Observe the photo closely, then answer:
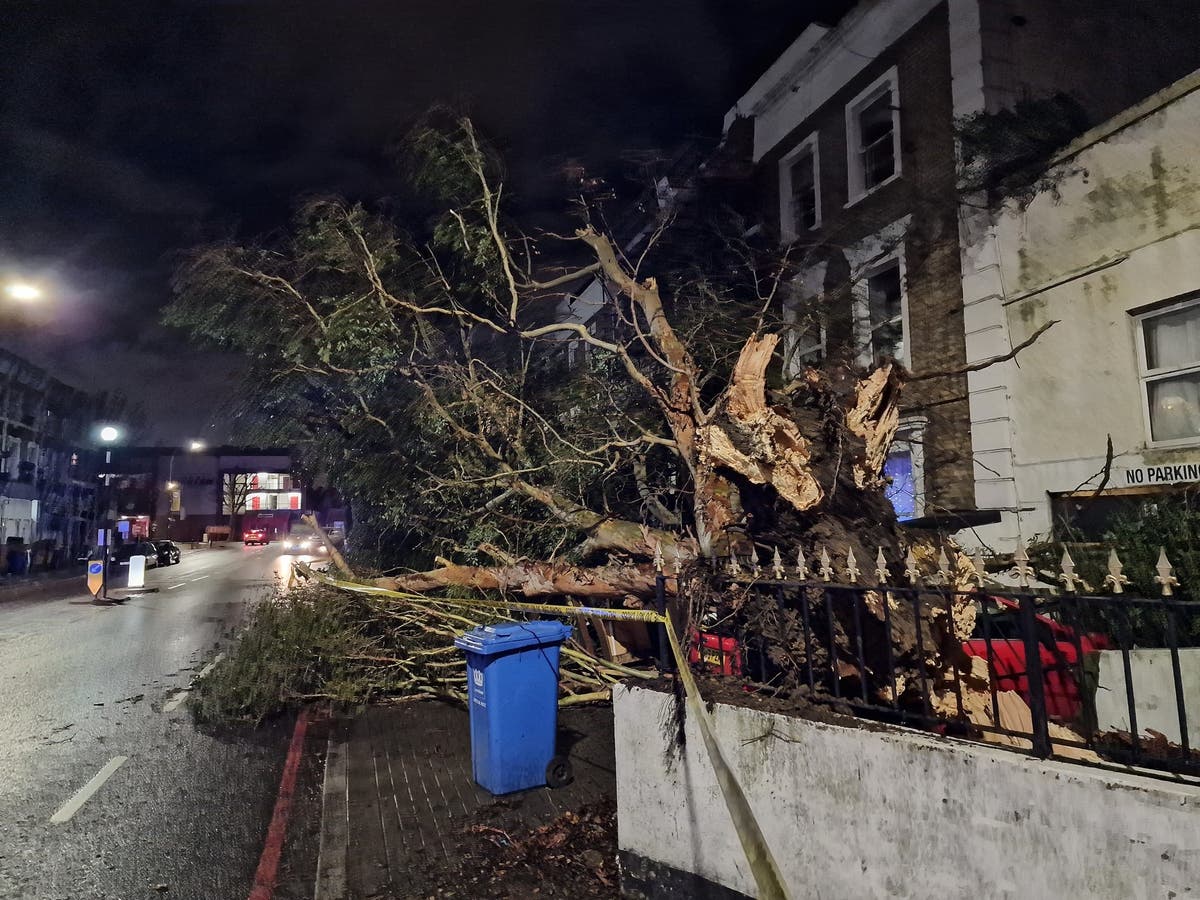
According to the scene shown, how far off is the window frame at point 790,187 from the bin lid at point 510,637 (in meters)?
9.19

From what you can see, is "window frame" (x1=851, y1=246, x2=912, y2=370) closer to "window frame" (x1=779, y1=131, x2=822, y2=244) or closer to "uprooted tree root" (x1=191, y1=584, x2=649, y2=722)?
"window frame" (x1=779, y1=131, x2=822, y2=244)

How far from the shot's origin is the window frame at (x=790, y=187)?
12.1m

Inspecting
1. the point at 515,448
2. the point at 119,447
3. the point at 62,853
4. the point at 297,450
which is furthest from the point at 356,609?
the point at 119,447

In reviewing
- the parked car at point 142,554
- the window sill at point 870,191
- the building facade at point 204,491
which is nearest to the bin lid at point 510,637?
the window sill at point 870,191

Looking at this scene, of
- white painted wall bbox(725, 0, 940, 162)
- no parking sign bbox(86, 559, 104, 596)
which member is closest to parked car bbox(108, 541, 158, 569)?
no parking sign bbox(86, 559, 104, 596)

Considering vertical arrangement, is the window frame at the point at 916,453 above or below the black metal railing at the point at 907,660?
above

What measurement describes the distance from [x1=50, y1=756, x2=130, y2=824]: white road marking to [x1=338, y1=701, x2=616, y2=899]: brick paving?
1923 mm

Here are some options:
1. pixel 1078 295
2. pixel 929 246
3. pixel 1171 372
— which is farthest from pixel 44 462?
pixel 1171 372

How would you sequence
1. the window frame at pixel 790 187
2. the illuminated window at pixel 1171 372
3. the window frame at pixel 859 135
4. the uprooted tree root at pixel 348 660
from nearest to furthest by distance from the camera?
1. the illuminated window at pixel 1171 372
2. the uprooted tree root at pixel 348 660
3. the window frame at pixel 859 135
4. the window frame at pixel 790 187

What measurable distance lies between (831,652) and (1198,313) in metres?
6.26

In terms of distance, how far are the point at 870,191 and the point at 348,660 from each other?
32.1ft

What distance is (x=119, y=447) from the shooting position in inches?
2356

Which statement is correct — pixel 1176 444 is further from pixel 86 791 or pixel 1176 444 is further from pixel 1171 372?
pixel 86 791

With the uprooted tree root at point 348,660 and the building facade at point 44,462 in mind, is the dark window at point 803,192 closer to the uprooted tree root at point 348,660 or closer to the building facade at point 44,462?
the uprooted tree root at point 348,660
